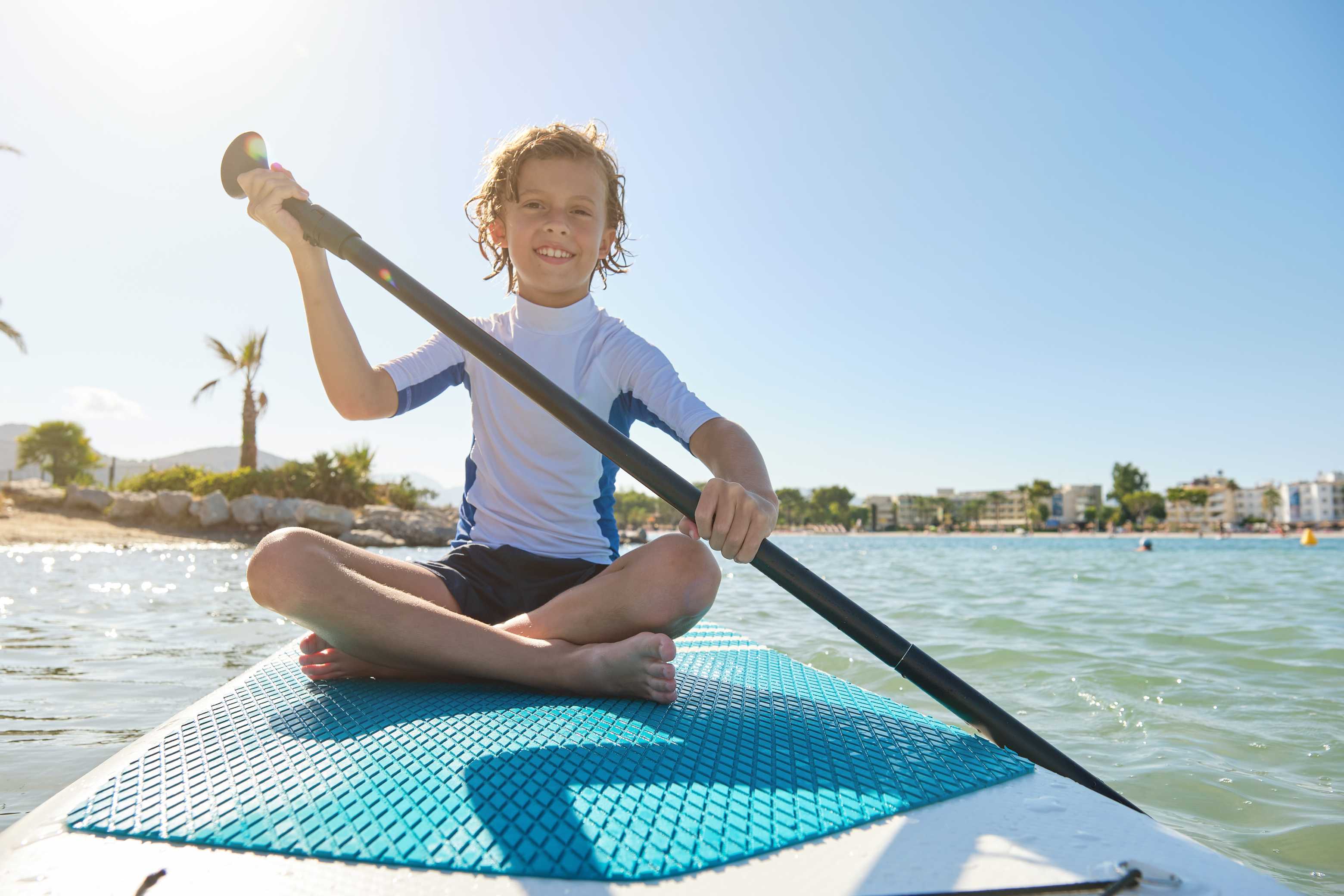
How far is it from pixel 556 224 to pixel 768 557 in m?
1.04

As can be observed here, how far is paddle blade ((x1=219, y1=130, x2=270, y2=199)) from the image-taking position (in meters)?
1.59

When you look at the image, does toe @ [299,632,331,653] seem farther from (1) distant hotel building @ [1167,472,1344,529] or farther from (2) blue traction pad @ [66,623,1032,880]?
(1) distant hotel building @ [1167,472,1344,529]

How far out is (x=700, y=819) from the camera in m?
0.80

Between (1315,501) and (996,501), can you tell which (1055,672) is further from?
(1315,501)

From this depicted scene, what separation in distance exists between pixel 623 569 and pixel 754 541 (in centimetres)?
42

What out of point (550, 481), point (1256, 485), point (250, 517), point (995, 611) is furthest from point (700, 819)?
point (1256, 485)

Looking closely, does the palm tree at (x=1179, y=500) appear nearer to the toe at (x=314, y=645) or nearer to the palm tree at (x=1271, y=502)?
the palm tree at (x=1271, y=502)

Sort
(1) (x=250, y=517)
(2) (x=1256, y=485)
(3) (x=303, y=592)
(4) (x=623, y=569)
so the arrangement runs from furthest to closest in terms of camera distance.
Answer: (2) (x=1256, y=485)
(1) (x=250, y=517)
(4) (x=623, y=569)
(3) (x=303, y=592)

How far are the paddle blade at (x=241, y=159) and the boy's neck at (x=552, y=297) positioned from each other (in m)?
0.63

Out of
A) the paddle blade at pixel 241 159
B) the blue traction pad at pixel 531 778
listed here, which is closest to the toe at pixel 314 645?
the blue traction pad at pixel 531 778

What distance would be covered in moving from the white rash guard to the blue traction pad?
0.47 meters

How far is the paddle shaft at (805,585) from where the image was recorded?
1209mm

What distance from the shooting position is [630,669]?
1.36 m

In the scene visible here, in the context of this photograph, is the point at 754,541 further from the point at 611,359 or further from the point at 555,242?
the point at 555,242
